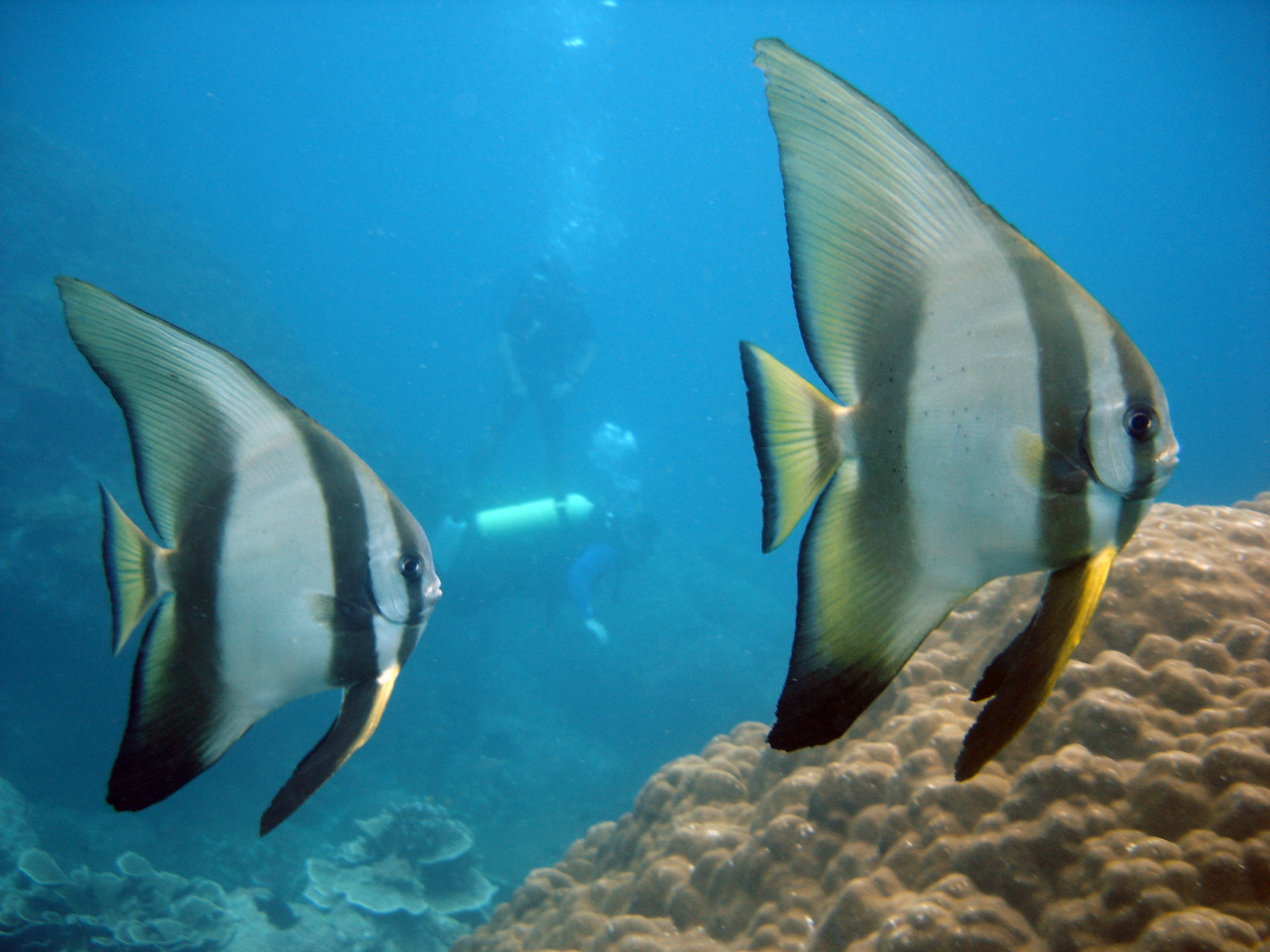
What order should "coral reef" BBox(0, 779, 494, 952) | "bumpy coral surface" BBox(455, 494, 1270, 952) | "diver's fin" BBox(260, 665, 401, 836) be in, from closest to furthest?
"diver's fin" BBox(260, 665, 401, 836) → "bumpy coral surface" BBox(455, 494, 1270, 952) → "coral reef" BBox(0, 779, 494, 952)

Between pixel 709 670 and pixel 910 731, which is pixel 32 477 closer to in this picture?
pixel 910 731

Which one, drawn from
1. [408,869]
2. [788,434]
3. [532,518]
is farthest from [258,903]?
[788,434]

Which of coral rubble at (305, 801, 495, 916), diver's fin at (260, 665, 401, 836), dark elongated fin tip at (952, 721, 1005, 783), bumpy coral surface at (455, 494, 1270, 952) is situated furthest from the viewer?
coral rubble at (305, 801, 495, 916)

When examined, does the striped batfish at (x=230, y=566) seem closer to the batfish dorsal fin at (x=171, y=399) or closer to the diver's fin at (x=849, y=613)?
the batfish dorsal fin at (x=171, y=399)

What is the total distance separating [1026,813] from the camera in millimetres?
2096

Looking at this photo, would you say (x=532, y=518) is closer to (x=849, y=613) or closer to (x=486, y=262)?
(x=849, y=613)

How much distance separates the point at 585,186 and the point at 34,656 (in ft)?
369

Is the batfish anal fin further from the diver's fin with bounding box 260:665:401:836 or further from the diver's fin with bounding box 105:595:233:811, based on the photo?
the diver's fin with bounding box 105:595:233:811

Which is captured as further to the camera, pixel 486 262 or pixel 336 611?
pixel 486 262

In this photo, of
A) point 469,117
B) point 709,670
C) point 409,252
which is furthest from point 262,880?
point 409,252

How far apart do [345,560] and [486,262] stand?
139 meters

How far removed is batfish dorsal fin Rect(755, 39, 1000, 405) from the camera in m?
0.78

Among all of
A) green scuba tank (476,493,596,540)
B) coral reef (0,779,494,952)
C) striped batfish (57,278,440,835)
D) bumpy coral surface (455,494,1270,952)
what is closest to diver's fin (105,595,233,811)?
striped batfish (57,278,440,835)

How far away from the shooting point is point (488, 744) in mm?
12289
